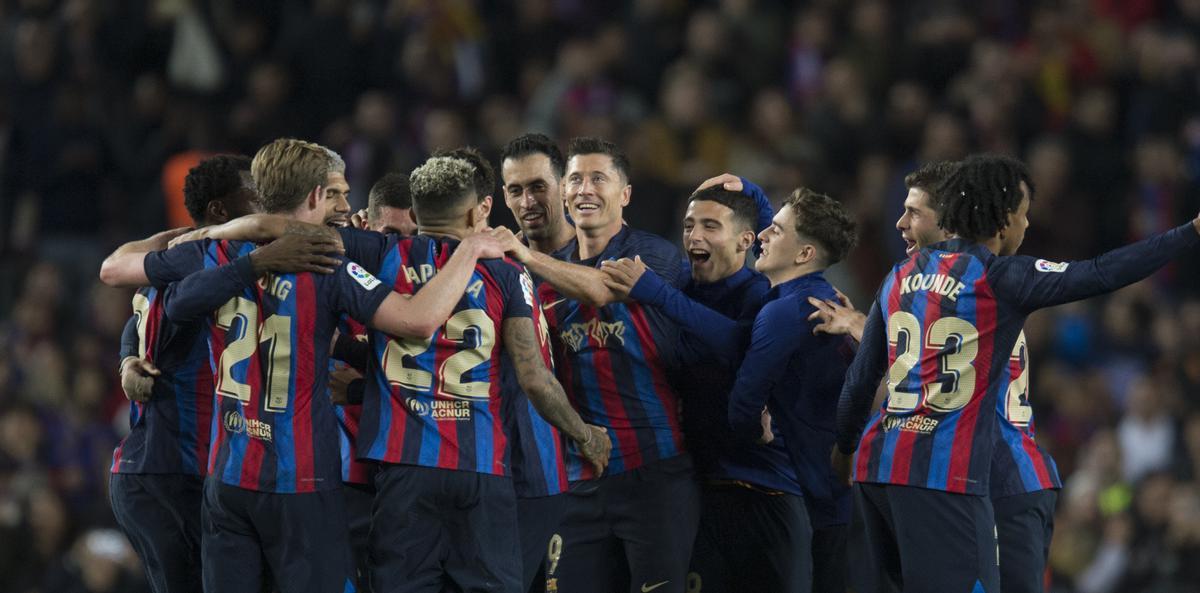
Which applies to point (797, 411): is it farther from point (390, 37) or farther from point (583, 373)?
point (390, 37)

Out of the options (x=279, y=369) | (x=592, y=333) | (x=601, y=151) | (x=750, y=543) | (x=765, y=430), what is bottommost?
(x=750, y=543)

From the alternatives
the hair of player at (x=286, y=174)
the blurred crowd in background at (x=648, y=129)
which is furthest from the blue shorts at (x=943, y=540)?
the blurred crowd in background at (x=648, y=129)

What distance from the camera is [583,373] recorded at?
308 inches

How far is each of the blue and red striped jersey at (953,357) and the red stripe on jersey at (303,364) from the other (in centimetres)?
228

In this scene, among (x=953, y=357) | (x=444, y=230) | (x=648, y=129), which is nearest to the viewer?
(x=953, y=357)

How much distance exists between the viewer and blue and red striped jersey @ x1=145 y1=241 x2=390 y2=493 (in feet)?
21.6

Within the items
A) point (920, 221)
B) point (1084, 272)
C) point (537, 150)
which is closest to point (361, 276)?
point (537, 150)

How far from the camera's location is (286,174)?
6.79 metres

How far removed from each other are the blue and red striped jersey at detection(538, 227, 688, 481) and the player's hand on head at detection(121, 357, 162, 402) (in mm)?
1887

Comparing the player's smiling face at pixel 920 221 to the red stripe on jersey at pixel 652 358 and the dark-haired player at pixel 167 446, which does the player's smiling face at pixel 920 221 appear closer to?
the red stripe on jersey at pixel 652 358

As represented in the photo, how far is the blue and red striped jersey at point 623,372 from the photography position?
25.4ft

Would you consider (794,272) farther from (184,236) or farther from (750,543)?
(184,236)

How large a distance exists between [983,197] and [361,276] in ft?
8.47

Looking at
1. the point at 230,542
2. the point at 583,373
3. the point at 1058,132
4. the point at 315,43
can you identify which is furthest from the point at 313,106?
the point at 230,542
